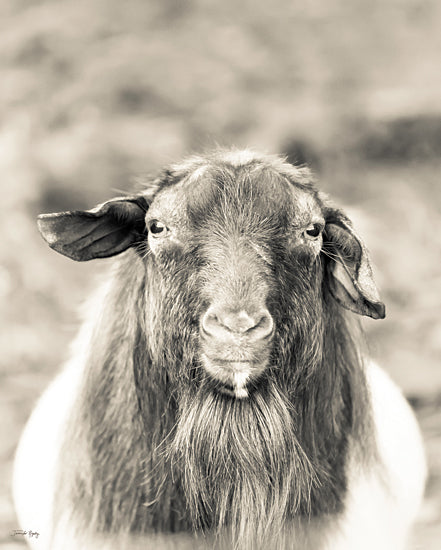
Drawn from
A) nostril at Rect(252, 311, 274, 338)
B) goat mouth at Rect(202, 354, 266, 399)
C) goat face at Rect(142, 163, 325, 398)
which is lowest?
goat mouth at Rect(202, 354, 266, 399)

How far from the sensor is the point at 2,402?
16.9ft

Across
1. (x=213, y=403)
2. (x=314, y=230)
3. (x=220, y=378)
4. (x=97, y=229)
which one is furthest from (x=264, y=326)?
(x=97, y=229)

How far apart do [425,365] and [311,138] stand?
2.05m

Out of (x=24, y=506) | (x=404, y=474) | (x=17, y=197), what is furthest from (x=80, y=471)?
A: (x=17, y=197)

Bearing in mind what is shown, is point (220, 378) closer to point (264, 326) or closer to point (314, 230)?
point (264, 326)

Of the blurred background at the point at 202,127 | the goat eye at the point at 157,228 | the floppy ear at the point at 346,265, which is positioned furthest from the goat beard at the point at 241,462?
the blurred background at the point at 202,127

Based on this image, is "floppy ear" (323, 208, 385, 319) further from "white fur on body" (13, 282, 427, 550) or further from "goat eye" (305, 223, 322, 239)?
"white fur on body" (13, 282, 427, 550)

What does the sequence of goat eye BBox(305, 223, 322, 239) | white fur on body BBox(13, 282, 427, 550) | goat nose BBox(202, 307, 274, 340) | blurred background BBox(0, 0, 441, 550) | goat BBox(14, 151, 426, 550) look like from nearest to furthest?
goat nose BBox(202, 307, 274, 340) < goat BBox(14, 151, 426, 550) < goat eye BBox(305, 223, 322, 239) < white fur on body BBox(13, 282, 427, 550) < blurred background BBox(0, 0, 441, 550)

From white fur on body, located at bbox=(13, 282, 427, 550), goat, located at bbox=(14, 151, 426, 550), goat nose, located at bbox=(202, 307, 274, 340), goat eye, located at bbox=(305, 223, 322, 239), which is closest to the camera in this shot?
goat nose, located at bbox=(202, 307, 274, 340)

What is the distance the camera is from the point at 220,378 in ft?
8.10

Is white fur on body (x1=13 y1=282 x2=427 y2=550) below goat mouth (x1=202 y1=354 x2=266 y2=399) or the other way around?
below

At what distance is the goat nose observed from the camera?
240 centimetres

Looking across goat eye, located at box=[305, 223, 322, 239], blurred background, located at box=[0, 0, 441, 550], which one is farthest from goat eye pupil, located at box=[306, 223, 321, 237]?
blurred background, located at box=[0, 0, 441, 550]

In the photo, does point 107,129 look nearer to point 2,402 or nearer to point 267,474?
point 2,402
